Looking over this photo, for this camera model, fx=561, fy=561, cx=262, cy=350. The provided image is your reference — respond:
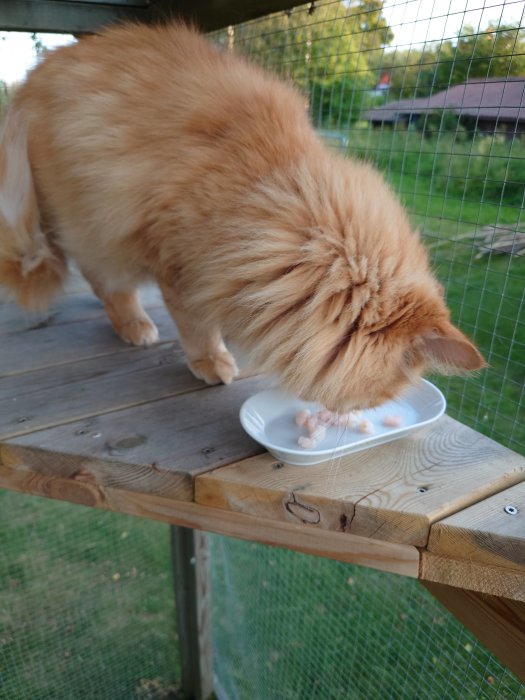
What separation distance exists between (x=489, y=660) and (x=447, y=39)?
1.60 meters

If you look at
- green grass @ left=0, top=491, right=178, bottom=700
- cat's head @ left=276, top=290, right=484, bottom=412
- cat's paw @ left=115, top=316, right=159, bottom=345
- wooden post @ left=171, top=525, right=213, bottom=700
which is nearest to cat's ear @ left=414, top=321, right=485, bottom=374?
cat's head @ left=276, top=290, right=484, bottom=412

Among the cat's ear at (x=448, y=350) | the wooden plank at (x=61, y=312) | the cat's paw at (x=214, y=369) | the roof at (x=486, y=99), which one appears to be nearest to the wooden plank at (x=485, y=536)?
the cat's ear at (x=448, y=350)

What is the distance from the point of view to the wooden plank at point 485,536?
88cm

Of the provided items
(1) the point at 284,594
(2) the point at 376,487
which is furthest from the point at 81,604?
(2) the point at 376,487

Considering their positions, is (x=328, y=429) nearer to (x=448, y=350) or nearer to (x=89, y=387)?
(x=448, y=350)

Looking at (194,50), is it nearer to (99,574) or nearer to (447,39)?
(447,39)

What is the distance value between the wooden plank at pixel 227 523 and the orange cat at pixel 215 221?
26cm

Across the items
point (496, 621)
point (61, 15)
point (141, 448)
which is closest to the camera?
point (496, 621)

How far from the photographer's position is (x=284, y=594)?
2105 mm

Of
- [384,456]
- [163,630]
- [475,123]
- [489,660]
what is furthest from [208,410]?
[163,630]

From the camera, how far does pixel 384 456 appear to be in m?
1.16

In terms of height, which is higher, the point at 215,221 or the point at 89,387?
the point at 215,221

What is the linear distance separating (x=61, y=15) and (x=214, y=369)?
1353 mm

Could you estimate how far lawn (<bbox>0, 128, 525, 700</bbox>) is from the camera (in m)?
1.69
